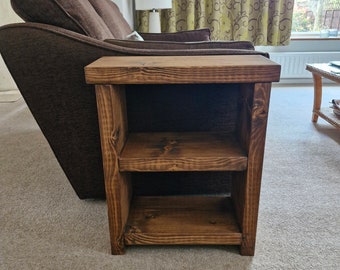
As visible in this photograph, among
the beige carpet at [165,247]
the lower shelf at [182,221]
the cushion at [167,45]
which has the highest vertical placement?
the cushion at [167,45]

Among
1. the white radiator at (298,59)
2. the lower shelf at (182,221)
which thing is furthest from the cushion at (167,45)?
the white radiator at (298,59)

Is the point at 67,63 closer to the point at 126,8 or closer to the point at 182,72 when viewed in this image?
the point at 182,72

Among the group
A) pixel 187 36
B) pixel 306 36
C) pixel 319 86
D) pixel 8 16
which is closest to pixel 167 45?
pixel 187 36

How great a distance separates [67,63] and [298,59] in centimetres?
330

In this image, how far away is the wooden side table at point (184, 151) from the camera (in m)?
0.86

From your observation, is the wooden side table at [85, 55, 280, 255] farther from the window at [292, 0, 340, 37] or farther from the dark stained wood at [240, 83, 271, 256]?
the window at [292, 0, 340, 37]

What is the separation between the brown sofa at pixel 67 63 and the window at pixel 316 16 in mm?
3177

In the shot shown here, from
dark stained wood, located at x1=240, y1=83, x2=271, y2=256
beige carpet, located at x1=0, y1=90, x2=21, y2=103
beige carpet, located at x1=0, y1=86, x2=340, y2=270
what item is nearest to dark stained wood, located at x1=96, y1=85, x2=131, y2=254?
beige carpet, located at x1=0, y1=86, x2=340, y2=270

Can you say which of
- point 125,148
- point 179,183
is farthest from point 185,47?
point 179,183

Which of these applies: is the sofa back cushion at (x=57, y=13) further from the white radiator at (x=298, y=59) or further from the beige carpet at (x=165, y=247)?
the white radiator at (x=298, y=59)

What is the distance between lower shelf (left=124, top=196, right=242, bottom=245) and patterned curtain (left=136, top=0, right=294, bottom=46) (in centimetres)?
264

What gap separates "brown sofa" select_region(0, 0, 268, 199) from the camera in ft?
3.34

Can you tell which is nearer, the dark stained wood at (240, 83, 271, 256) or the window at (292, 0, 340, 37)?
the dark stained wood at (240, 83, 271, 256)

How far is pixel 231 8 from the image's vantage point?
11.5 feet
